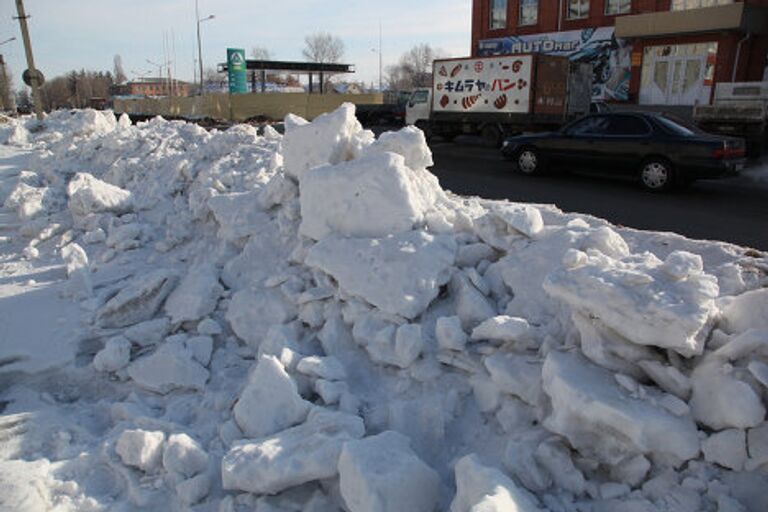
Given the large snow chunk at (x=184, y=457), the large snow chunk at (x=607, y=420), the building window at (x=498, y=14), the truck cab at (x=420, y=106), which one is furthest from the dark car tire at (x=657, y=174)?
the building window at (x=498, y=14)

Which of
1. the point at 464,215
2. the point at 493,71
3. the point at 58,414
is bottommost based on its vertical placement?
the point at 58,414

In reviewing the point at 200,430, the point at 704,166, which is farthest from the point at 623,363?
the point at 704,166

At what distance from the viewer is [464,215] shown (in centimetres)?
470

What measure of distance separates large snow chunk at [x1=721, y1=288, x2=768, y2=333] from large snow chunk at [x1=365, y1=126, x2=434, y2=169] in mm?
2888

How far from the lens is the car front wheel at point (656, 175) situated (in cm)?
1075

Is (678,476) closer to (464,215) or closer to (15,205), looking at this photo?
(464,215)

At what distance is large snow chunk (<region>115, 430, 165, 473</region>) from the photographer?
3264 mm

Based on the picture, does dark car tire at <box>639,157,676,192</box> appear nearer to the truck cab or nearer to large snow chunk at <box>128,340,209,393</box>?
large snow chunk at <box>128,340,209,393</box>

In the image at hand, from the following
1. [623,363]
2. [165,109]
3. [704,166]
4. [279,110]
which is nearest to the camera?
[623,363]

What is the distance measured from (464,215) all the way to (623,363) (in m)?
2.07

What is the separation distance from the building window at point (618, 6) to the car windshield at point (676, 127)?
720 inches

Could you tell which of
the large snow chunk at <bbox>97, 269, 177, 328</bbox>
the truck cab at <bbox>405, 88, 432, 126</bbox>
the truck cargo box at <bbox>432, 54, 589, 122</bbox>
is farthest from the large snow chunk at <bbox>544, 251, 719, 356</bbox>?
Result: the truck cab at <bbox>405, 88, 432, 126</bbox>

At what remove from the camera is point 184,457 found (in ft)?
10.5

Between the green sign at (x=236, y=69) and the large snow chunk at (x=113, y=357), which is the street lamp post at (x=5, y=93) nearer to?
the green sign at (x=236, y=69)
